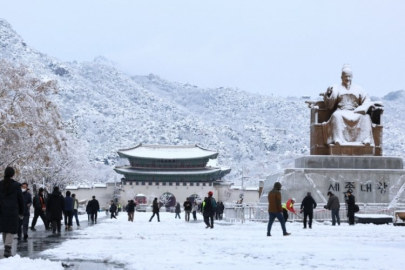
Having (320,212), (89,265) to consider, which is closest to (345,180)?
(320,212)

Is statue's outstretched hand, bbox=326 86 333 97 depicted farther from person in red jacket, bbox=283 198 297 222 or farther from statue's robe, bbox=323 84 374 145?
person in red jacket, bbox=283 198 297 222

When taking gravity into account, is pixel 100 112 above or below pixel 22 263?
above

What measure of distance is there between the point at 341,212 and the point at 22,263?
1550 centimetres

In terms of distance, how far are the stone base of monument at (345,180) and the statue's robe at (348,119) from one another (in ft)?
2.13

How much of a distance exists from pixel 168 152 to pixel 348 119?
6797cm

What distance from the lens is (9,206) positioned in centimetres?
1114

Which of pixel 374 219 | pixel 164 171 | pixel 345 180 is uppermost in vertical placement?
A: pixel 164 171

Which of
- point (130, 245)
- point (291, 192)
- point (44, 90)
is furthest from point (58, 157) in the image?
point (130, 245)

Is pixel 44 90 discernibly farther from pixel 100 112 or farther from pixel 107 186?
pixel 100 112

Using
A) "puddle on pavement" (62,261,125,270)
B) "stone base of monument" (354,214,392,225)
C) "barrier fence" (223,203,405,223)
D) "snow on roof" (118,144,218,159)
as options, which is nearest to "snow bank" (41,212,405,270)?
"puddle on pavement" (62,261,125,270)

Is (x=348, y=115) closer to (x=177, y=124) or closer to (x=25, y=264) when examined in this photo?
(x=25, y=264)

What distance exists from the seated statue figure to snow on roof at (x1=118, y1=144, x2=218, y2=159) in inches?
2495

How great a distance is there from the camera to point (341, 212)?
23250 millimetres

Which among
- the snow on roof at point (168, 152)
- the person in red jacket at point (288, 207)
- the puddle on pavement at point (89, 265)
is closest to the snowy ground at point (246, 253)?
the puddle on pavement at point (89, 265)
